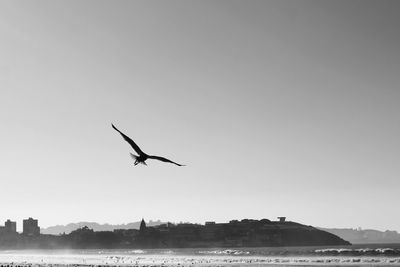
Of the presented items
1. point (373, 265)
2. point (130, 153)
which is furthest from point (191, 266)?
point (130, 153)

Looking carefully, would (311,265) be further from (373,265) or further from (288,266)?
(373,265)

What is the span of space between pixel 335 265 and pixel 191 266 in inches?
839

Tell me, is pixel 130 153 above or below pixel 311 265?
above

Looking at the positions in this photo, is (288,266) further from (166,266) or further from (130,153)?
(130,153)

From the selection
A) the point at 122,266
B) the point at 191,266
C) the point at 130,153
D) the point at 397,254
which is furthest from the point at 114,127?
the point at 397,254

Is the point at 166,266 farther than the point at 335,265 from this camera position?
Yes

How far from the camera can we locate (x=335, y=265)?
8125 centimetres

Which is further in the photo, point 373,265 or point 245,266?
point 245,266

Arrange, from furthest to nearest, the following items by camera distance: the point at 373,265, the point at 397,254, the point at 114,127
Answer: the point at 397,254, the point at 373,265, the point at 114,127

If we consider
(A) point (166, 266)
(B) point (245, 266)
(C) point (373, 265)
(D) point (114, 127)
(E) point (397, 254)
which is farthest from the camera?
(E) point (397, 254)

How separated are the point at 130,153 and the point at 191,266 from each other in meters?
74.1

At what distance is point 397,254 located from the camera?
109m

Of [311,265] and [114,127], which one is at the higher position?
[114,127]

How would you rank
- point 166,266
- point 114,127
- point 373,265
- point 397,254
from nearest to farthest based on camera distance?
1. point 114,127
2. point 373,265
3. point 166,266
4. point 397,254
